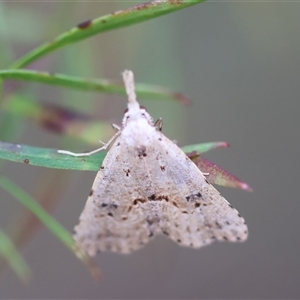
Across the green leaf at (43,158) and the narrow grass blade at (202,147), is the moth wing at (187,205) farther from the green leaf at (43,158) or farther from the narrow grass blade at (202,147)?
the green leaf at (43,158)

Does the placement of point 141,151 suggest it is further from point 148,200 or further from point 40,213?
→ point 40,213

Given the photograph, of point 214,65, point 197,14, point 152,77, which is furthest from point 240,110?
point 152,77

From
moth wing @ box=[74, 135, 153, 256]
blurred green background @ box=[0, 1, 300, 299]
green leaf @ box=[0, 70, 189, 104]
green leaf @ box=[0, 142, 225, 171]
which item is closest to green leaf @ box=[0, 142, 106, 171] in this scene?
green leaf @ box=[0, 142, 225, 171]

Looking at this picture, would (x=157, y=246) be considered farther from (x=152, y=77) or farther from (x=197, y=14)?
(x=197, y=14)

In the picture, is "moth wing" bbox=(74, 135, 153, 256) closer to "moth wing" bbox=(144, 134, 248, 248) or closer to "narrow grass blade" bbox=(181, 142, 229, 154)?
"moth wing" bbox=(144, 134, 248, 248)

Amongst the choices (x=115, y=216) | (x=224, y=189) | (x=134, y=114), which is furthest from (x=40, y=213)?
(x=224, y=189)

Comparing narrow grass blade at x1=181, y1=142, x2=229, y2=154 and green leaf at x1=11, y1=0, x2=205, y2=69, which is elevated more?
green leaf at x1=11, y1=0, x2=205, y2=69
